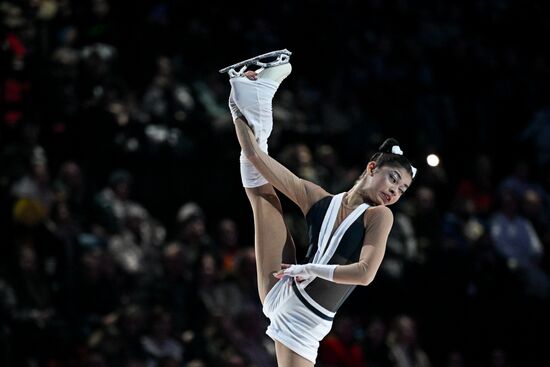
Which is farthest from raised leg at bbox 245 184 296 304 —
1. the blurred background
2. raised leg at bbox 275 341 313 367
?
the blurred background

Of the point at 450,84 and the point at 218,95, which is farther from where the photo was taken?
the point at 450,84

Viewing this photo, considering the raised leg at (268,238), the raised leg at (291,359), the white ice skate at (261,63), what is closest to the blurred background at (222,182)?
the raised leg at (268,238)

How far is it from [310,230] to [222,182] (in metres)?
4.18

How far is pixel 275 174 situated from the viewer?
16.3 ft

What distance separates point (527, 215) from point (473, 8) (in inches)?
142

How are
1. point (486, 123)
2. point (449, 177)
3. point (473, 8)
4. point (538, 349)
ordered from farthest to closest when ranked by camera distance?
point (473, 8)
point (486, 123)
point (449, 177)
point (538, 349)

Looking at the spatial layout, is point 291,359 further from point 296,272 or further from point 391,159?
point 391,159

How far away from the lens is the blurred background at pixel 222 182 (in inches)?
306

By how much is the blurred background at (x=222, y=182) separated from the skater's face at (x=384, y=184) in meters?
3.01

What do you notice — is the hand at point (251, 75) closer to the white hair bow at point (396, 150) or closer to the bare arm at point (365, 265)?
the white hair bow at point (396, 150)

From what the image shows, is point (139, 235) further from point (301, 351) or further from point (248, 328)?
point (301, 351)

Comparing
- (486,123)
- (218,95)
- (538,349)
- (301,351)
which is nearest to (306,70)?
(218,95)

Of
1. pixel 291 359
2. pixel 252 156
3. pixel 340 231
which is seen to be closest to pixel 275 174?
pixel 252 156

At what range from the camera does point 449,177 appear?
10.4 meters
